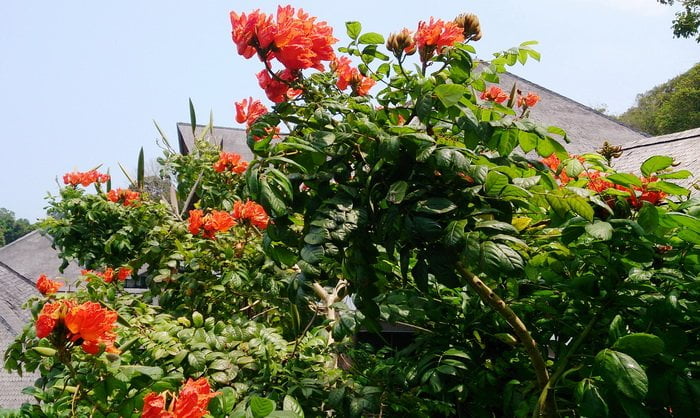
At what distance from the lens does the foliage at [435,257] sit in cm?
116

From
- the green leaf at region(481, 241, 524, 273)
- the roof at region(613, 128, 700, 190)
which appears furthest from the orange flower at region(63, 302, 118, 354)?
the roof at region(613, 128, 700, 190)

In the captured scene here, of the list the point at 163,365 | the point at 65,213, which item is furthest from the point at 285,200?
the point at 65,213

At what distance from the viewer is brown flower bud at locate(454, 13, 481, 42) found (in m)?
1.52

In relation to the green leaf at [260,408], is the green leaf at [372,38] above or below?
above

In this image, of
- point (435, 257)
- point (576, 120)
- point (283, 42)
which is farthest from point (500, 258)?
point (576, 120)

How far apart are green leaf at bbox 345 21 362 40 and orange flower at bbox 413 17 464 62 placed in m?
0.16

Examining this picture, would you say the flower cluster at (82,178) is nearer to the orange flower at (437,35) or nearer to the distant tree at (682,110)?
the orange flower at (437,35)

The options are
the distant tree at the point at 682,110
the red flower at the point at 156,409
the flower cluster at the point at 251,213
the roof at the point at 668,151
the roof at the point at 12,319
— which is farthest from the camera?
the distant tree at the point at 682,110

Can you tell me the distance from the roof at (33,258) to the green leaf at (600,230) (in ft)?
40.1

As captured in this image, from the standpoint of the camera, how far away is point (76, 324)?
1.31 metres

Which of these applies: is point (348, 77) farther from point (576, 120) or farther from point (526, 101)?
point (576, 120)

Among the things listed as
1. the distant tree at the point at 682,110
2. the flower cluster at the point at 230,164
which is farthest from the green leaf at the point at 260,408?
the distant tree at the point at 682,110

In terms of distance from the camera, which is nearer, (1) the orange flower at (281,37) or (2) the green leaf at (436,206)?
(2) the green leaf at (436,206)

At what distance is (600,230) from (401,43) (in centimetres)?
68
